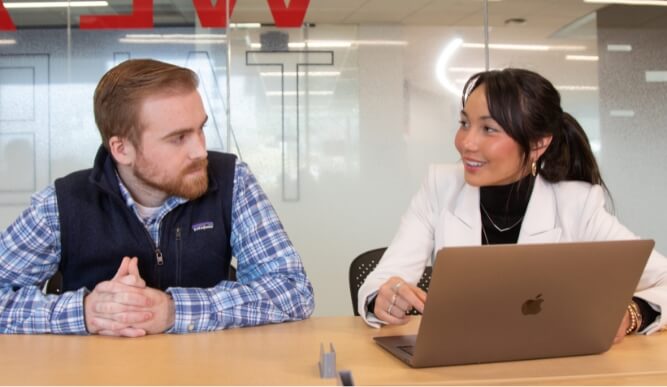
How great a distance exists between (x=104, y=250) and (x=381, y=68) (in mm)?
3041

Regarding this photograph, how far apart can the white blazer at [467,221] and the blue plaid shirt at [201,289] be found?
250mm

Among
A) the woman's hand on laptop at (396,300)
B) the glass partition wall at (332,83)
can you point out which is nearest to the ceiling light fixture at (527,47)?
the glass partition wall at (332,83)

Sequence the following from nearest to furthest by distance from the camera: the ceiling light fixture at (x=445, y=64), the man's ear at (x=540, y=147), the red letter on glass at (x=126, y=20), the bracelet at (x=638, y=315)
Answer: the bracelet at (x=638, y=315) → the man's ear at (x=540, y=147) → the red letter on glass at (x=126, y=20) → the ceiling light fixture at (x=445, y=64)

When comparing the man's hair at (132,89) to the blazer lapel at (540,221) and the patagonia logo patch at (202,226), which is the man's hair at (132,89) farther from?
Result: the blazer lapel at (540,221)

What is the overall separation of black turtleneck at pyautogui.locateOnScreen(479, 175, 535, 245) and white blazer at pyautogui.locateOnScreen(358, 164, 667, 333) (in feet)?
0.09

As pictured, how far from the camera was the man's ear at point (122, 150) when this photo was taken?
2.03 m

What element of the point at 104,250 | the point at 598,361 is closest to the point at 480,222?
the point at 598,361

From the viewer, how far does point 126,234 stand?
198cm

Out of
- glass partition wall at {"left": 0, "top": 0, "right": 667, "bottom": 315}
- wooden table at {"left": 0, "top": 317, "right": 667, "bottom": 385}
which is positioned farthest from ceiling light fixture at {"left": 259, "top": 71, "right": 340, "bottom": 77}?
wooden table at {"left": 0, "top": 317, "right": 667, "bottom": 385}

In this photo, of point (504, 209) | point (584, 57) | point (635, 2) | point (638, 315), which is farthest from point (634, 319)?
point (635, 2)

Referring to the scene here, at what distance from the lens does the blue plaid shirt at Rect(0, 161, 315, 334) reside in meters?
1.68

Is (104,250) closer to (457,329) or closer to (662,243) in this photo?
(457,329)

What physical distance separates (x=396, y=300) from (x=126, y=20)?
3.47 metres

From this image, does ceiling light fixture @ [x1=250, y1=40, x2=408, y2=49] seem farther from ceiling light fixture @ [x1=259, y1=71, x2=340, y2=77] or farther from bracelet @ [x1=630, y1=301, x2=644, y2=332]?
bracelet @ [x1=630, y1=301, x2=644, y2=332]
